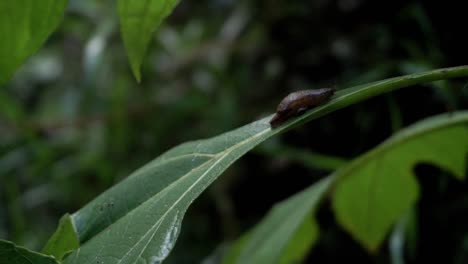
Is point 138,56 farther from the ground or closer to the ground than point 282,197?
farther from the ground

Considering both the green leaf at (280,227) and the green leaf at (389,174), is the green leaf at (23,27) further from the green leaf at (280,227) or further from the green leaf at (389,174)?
the green leaf at (389,174)

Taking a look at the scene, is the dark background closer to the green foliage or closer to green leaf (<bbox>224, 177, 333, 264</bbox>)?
the green foliage

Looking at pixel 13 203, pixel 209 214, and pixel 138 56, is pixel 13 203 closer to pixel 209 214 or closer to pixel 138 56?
pixel 209 214

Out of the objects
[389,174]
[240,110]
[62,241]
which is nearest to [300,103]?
[62,241]

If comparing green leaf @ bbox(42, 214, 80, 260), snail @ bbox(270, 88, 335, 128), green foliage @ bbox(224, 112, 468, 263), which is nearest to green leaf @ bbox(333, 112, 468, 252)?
green foliage @ bbox(224, 112, 468, 263)

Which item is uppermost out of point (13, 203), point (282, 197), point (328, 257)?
point (13, 203)

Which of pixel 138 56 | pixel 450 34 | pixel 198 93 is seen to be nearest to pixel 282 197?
pixel 198 93

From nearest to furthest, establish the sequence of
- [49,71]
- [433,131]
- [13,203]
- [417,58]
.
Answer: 1. [433,131]
2. [417,58]
3. [13,203]
4. [49,71]
